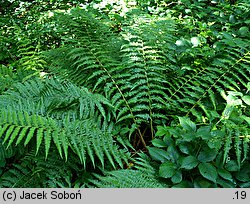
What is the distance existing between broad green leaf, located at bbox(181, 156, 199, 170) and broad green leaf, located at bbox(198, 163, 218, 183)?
32 millimetres

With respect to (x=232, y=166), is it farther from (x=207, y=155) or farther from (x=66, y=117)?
(x=66, y=117)

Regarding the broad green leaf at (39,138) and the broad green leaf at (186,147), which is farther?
the broad green leaf at (186,147)

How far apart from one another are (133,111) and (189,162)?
650mm

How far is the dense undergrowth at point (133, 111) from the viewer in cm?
185

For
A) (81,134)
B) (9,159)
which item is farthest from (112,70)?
(9,159)

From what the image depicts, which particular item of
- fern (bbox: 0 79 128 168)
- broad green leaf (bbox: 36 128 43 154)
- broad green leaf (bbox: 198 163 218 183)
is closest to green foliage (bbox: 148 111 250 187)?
broad green leaf (bbox: 198 163 218 183)

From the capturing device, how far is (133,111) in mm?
2314

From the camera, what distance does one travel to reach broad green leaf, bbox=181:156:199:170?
1798mm

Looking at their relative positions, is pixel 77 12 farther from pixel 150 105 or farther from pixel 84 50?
pixel 150 105

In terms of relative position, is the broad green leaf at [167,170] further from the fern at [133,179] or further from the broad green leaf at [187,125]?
the broad green leaf at [187,125]

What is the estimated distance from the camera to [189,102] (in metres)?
2.27

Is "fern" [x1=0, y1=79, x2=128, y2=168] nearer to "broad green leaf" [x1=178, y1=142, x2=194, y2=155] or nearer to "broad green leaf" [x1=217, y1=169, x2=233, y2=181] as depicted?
"broad green leaf" [x1=178, y1=142, x2=194, y2=155]

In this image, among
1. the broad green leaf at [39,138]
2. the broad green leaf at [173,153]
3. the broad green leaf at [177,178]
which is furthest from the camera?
the broad green leaf at [173,153]

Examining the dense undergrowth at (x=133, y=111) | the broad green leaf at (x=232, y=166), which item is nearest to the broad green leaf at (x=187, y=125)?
the dense undergrowth at (x=133, y=111)
